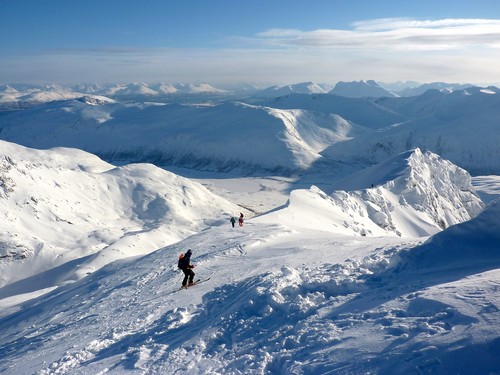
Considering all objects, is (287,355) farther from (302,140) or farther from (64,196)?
(302,140)

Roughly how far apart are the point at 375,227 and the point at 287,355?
122 ft

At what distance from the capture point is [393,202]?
52875mm

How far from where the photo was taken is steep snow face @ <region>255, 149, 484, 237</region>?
39.4 metres

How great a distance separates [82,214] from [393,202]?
43.6 meters

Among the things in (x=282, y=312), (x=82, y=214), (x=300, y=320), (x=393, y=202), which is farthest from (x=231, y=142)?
(x=300, y=320)

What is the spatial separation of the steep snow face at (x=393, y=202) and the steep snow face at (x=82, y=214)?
19.1 metres

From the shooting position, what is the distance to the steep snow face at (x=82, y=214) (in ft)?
149

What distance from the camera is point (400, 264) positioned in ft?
42.0

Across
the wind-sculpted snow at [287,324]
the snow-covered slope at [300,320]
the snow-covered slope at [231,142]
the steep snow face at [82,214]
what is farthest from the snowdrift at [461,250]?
the snow-covered slope at [231,142]

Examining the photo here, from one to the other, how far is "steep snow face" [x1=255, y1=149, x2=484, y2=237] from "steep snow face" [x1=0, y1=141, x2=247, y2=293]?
753 inches

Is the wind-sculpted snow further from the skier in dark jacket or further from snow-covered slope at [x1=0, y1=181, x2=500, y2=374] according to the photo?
the skier in dark jacket

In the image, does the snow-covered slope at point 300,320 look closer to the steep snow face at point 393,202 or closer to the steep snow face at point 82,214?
the steep snow face at point 393,202

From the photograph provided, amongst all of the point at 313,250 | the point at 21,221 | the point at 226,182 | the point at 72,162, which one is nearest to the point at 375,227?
the point at 313,250

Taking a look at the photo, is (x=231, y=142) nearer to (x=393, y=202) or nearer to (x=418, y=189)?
(x=418, y=189)
